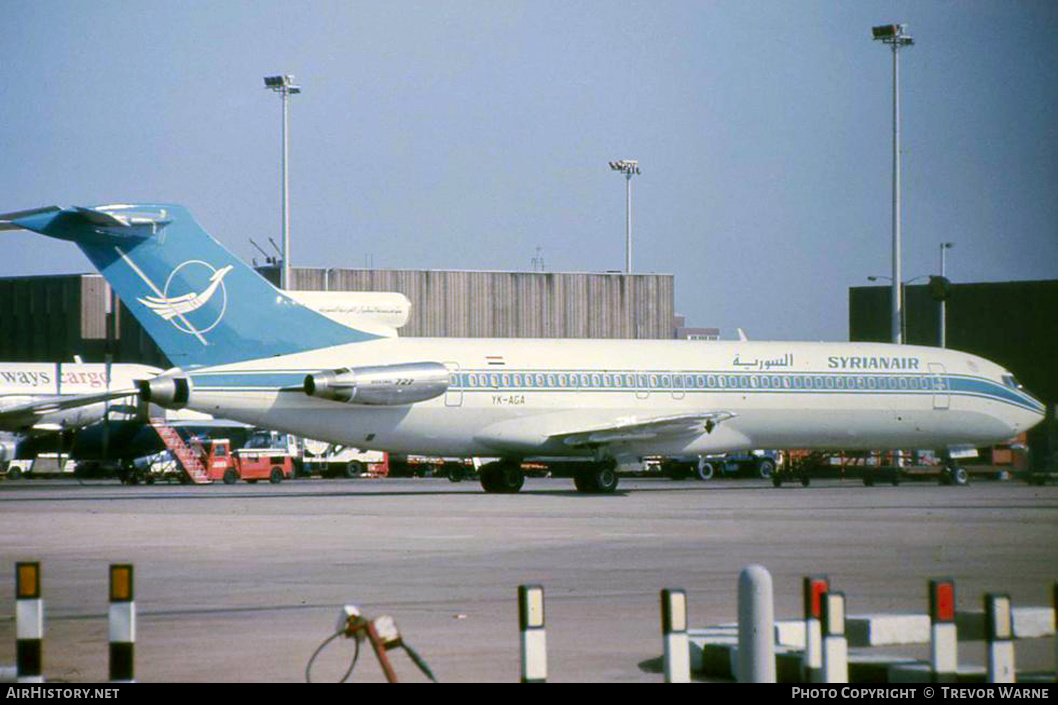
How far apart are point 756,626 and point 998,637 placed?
1868mm

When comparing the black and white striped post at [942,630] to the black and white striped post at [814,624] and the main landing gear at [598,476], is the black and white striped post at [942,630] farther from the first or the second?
the main landing gear at [598,476]

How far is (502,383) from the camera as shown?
40.3 meters

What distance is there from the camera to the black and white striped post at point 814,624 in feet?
28.1

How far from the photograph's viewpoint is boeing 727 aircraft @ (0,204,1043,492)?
3612cm

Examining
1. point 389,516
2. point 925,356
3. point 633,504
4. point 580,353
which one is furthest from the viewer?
point 925,356

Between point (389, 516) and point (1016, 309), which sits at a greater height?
point (1016, 309)

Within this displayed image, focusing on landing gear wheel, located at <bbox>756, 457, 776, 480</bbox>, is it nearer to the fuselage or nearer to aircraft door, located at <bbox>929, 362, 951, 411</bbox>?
the fuselage

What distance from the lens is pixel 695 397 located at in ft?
142

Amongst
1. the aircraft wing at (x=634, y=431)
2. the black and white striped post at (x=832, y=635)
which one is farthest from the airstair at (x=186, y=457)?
the black and white striped post at (x=832, y=635)

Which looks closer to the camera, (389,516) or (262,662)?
(262,662)

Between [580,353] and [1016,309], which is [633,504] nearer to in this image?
[580,353]

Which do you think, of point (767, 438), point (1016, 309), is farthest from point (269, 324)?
point (1016, 309)

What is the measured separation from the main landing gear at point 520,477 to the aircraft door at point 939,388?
1047 centimetres
